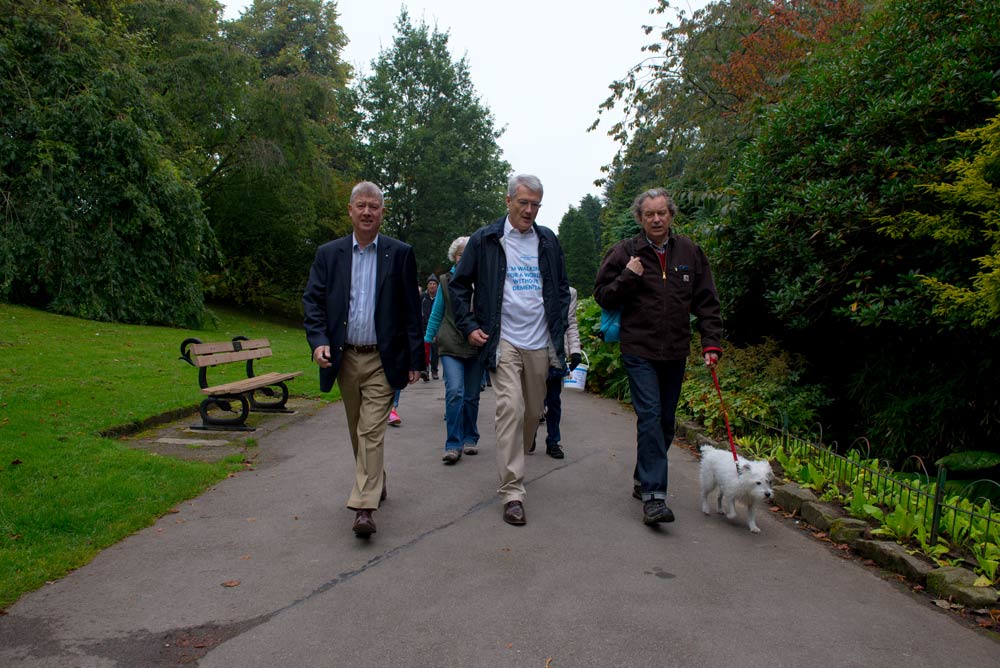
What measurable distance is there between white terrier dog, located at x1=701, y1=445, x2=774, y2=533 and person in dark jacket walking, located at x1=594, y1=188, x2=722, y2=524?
0.38m

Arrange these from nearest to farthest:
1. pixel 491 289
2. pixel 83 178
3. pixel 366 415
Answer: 1. pixel 366 415
2. pixel 491 289
3. pixel 83 178

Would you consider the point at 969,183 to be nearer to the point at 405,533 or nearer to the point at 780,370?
the point at 780,370

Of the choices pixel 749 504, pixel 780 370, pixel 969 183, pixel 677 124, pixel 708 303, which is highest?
pixel 677 124

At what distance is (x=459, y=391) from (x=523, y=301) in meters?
1.99

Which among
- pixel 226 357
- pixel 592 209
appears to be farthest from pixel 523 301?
pixel 592 209

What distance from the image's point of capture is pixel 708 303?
4879mm

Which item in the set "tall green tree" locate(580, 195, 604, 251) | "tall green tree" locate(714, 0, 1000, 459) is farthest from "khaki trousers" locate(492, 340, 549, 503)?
"tall green tree" locate(580, 195, 604, 251)

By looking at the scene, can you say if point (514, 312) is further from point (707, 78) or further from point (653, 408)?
point (707, 78)

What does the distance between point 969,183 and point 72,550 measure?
6680 millimetres

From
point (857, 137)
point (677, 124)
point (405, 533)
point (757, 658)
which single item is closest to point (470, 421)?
point (405, 533)

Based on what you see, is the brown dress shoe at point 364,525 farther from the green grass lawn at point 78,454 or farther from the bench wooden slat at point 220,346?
the bench wooden slat at point 220,346

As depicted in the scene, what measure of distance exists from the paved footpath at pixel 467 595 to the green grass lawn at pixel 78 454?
21cm

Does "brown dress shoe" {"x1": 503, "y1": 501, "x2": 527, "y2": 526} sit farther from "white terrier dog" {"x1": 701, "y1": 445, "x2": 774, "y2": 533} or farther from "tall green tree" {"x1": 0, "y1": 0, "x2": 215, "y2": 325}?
"tall green tree" {"x1": 0, "y1": 0, "x2": 215, "y2": 325}

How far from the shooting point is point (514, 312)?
4.92m
